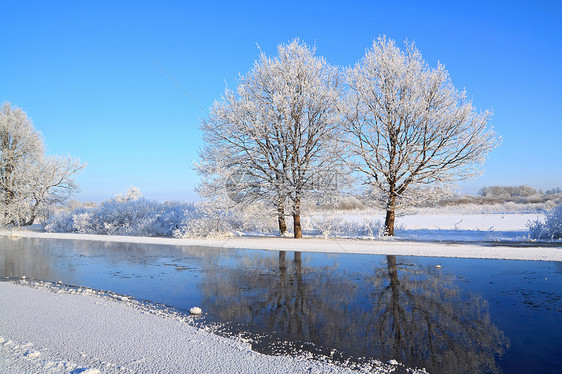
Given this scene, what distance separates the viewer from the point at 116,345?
4.59m

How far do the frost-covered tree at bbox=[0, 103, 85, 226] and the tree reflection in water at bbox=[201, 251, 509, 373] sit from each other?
29.8 m

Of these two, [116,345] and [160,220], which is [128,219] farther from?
[116,345]

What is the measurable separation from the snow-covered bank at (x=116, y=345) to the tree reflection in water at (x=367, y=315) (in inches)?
20.7

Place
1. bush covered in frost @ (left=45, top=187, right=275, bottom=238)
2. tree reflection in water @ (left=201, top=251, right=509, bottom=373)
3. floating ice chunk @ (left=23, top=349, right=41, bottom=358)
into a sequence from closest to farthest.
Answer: floating ice chunk @ (left=23, top=349, right=41, bottom=358) → tree reflection in water @ (left=201, top=251, right=509, bottom=373) → bush covered in frost @ (left=45, top=187, right=275, bottom=238)

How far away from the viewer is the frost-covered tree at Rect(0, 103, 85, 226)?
31.8 metres

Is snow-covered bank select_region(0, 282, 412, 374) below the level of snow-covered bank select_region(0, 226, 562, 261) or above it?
below

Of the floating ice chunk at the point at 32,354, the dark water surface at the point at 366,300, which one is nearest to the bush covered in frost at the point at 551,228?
the dark water surface at the point at 366,300

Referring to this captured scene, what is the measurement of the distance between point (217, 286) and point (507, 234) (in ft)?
55.6

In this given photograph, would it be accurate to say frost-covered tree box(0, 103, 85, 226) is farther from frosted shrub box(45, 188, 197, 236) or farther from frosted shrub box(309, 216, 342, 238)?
frosted shrub box(309, 216, 342, 238)

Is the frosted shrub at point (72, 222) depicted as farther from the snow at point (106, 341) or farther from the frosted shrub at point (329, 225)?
the snow at point (106, 341)

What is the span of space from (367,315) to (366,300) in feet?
3.27

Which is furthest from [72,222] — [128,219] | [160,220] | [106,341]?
[106,341]

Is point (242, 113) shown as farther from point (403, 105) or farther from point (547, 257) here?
point (547, 257)

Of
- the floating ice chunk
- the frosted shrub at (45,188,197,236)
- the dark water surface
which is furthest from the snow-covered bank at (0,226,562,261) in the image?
the floating ice chunk
